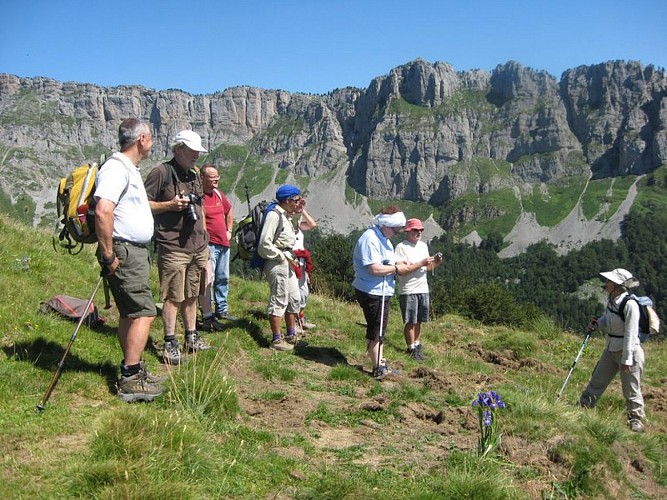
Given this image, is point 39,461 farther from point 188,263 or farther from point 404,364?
point 404,364

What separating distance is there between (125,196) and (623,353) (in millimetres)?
6860

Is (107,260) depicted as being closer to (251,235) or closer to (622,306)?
(251,235)

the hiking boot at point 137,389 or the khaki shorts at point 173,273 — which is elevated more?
the khaki shorts at point 173,273

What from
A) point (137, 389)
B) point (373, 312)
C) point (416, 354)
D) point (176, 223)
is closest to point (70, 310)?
point (176, 223)

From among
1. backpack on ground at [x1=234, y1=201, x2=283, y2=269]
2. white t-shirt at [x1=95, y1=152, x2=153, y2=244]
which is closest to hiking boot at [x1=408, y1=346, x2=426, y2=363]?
backpack on ground at [x1=234, y1=201, x2=283, y2=269]

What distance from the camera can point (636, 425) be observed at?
727 cm

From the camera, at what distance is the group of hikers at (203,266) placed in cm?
504

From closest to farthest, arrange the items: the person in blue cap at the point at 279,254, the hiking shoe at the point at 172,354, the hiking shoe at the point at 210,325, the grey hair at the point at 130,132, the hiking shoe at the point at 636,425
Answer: the grey hair at the point at 130,132
the hiking shoe at the point at 172,354
the hiking shoe at the point at 636,425
the person in blue cap at the point at 279,254
the hiking shoe at the point at 210,325

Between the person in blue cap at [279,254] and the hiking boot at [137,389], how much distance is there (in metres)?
3.08

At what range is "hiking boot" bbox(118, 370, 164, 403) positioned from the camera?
4.96 metres

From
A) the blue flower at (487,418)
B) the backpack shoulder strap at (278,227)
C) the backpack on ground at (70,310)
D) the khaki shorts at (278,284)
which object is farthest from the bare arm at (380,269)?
the backpack on ground at (70,310)

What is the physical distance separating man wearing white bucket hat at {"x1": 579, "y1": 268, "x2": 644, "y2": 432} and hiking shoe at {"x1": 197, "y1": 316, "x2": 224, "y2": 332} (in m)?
5.84

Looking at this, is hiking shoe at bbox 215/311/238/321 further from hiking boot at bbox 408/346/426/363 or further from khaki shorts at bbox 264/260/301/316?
hiking boot at bbox 408/346/426/363

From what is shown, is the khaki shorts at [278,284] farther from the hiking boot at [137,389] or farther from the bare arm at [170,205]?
the hiking boot at [137,389]
